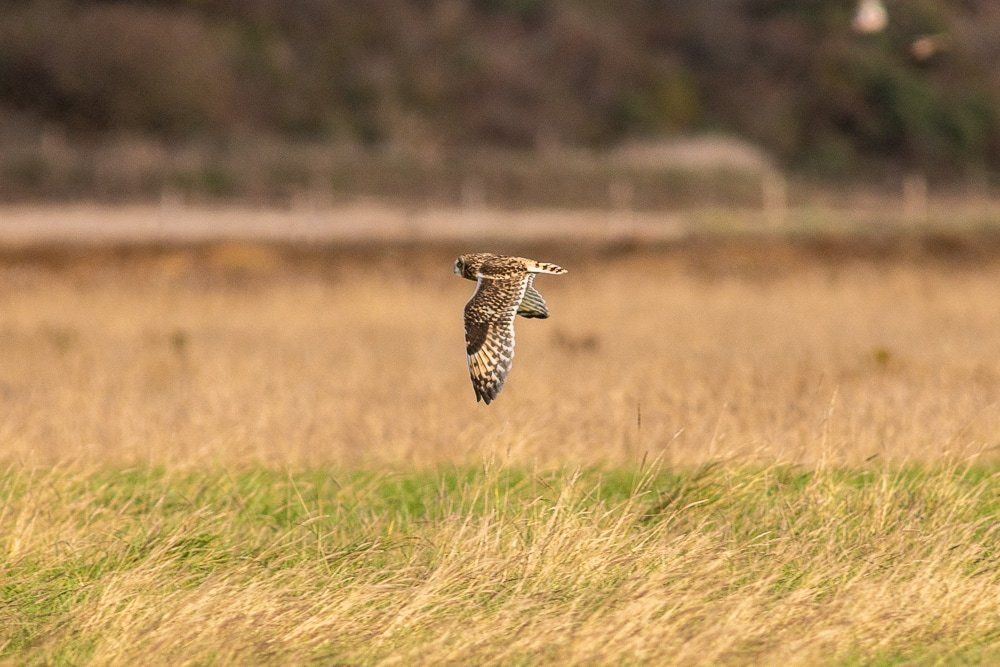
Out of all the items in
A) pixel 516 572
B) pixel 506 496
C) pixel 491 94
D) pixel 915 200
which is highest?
pixel 491 94

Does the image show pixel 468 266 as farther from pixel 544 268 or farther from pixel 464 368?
pixel 464 368

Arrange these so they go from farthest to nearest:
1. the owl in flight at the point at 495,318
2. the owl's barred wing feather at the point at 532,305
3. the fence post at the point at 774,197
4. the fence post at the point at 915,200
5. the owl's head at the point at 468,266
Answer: the fence post at the point at 774,197 < the fence post at the point at 915,200 < the owl's head at the point at 468,266 < the owl's barred wing feather at the point at 532,305 < the owl in flight at the point at 495,318

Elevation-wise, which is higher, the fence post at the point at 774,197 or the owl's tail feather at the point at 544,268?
the owl's tail feather at the point at 544,268

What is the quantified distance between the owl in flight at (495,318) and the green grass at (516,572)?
2.54 feet

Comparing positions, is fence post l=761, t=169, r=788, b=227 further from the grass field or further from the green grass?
the green grass

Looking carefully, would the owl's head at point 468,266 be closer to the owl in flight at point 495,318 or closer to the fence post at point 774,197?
the owl in flight at point 495,318

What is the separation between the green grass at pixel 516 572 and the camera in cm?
734

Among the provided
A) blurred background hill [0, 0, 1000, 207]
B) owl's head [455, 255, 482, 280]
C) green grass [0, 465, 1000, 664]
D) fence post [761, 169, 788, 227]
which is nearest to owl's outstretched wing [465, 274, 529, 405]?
owl's head [455, 255, 482, 280]

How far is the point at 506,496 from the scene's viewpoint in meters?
9.16

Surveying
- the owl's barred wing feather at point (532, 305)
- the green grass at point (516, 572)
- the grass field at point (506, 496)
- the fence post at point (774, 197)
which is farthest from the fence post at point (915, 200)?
the owl's barred wing feather at point (532, 305)

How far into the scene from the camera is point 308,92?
66.2 meters

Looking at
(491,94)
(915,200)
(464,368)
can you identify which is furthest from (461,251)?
(491,94)

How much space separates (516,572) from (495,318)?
1.15 meters

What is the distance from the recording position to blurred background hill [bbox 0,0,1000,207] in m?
53.7
